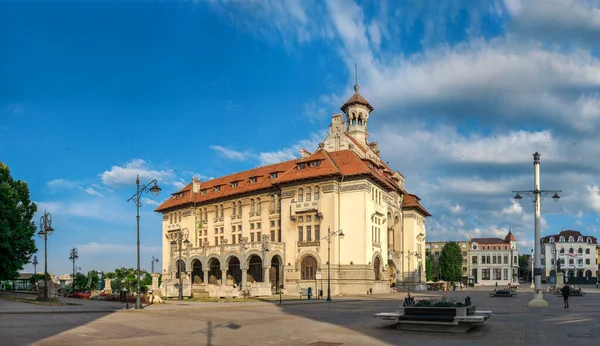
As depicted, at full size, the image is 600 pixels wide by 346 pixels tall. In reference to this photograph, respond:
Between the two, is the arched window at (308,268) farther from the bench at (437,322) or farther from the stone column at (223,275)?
the bench at (437,322)

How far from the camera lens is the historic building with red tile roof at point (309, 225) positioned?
6297 cm

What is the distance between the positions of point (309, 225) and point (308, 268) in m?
5.32

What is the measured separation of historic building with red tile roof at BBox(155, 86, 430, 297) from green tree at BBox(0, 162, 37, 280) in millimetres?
14577

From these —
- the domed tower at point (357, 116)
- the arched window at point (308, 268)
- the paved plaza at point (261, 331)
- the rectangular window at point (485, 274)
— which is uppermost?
the domed tower at point (357, 116)

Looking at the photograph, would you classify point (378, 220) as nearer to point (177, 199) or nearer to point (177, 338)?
point (177, 199)

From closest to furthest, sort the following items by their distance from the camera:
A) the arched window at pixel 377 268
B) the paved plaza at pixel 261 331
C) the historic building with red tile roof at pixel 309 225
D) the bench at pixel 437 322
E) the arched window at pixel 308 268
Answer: the paved plaza at pixel 261 331
the bench at pixel 437 322
the historic building with red tile roof at pixel 309 225
the arched window at pixel 308 268
the arched window at pixel 377 268

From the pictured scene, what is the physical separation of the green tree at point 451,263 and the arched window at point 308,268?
7273cm

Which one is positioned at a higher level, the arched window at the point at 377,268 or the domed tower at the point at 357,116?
the domed tower at the point at 357,116

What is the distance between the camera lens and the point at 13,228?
5200 centimetres

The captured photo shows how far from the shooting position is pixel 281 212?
228 ft

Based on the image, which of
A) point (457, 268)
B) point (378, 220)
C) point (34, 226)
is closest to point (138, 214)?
point (34, 226)

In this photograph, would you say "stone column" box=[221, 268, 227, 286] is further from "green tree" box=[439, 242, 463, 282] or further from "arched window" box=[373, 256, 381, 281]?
"green tree" box=[439, 242, 463, 282]

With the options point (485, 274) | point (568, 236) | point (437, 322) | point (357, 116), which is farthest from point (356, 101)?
point (568, 236)

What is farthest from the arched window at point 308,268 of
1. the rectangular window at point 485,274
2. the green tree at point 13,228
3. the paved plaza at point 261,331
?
the rectangular window at point 485,274
